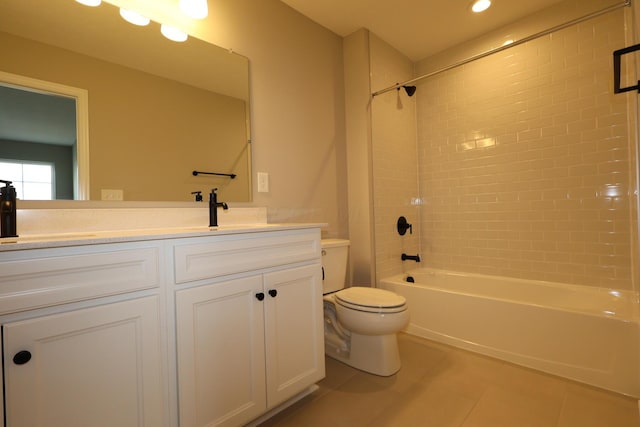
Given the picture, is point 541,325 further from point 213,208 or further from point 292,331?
point 213,208

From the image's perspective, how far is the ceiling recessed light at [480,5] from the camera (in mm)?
2146

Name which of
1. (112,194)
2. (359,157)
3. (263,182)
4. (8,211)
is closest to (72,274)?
(8,211)

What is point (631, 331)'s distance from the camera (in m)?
1.56

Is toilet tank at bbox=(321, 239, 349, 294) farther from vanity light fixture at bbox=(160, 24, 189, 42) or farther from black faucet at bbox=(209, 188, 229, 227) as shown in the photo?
vanity light fixture at bbox=(160, 24, 189, 42)

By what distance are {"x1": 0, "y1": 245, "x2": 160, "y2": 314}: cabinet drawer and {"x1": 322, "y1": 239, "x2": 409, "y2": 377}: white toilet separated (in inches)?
45.9

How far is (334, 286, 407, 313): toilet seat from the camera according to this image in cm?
174

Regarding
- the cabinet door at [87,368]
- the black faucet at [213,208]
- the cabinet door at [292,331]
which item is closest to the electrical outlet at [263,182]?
the black faucet at [213,208]

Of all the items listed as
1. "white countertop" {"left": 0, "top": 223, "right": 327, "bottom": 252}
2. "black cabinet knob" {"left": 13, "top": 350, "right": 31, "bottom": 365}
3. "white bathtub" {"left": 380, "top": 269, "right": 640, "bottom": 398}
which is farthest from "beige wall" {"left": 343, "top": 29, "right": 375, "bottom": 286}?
"black cabinet knob" {"left": 13, "top": 350, "right": 31, "bottom": 365}

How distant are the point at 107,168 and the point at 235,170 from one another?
0.65 metres

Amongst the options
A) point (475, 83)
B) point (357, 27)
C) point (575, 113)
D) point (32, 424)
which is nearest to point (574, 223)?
point (575, 113)

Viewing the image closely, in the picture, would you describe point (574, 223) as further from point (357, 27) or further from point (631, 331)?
point (357, 27)

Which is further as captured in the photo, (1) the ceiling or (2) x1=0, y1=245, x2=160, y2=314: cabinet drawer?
(1) the ceiling

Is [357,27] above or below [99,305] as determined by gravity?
above

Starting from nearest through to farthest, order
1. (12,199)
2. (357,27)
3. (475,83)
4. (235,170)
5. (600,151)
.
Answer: (12,199), (235,170), (600,151), (357,27), (475,83)
